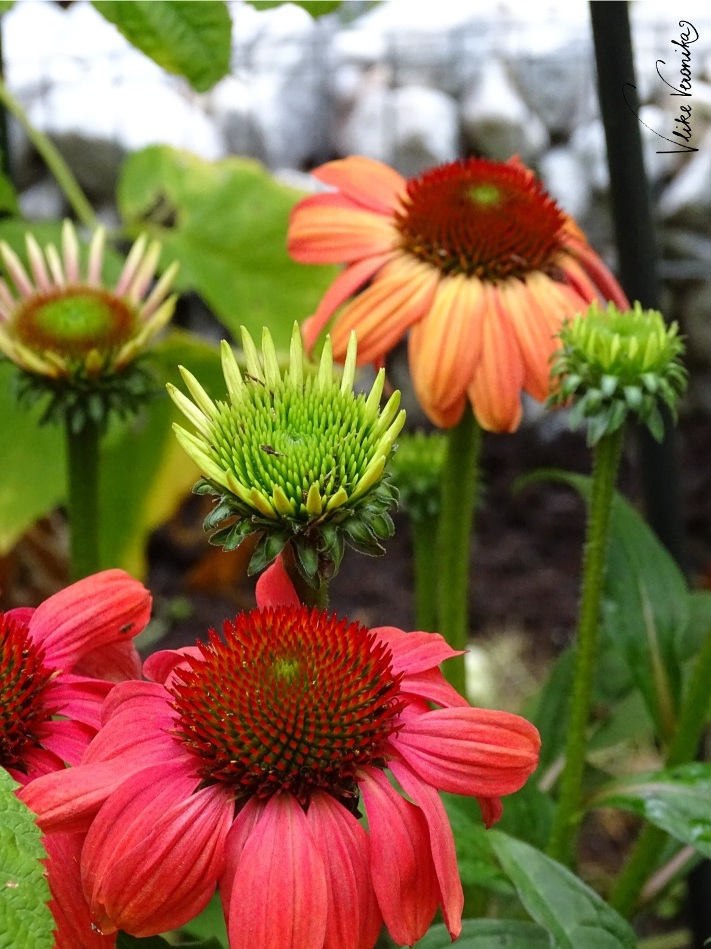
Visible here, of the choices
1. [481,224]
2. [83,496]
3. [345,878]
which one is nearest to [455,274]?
[481,224]

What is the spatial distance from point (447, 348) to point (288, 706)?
0.82 feet

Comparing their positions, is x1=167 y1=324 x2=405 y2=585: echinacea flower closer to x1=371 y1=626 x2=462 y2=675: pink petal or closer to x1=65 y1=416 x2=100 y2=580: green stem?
x1=371 y1=626 x2=462 y2=675: pink petal

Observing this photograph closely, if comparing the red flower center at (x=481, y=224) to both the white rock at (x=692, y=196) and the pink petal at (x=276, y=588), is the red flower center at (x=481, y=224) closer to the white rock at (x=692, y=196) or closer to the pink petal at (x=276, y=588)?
the pink petal at (x=276, y=588)

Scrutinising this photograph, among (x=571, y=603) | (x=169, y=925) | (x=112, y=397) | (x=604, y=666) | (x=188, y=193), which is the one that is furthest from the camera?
(x=571, y=603)

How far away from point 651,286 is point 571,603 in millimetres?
1157

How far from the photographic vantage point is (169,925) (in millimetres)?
334

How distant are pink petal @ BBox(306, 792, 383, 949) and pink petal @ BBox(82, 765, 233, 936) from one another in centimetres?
3

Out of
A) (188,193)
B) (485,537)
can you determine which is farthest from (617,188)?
(485,537)

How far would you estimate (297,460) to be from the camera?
0.35 meters

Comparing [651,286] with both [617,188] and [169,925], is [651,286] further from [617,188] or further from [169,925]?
[169,925]

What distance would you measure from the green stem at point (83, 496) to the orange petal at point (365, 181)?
0.20 m

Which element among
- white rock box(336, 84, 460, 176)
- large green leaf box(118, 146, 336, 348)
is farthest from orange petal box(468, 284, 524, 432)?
white rock box(336, 84, 460, 176)

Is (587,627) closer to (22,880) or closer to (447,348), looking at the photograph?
(447,348)

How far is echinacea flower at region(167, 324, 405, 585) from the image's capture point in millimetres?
345
